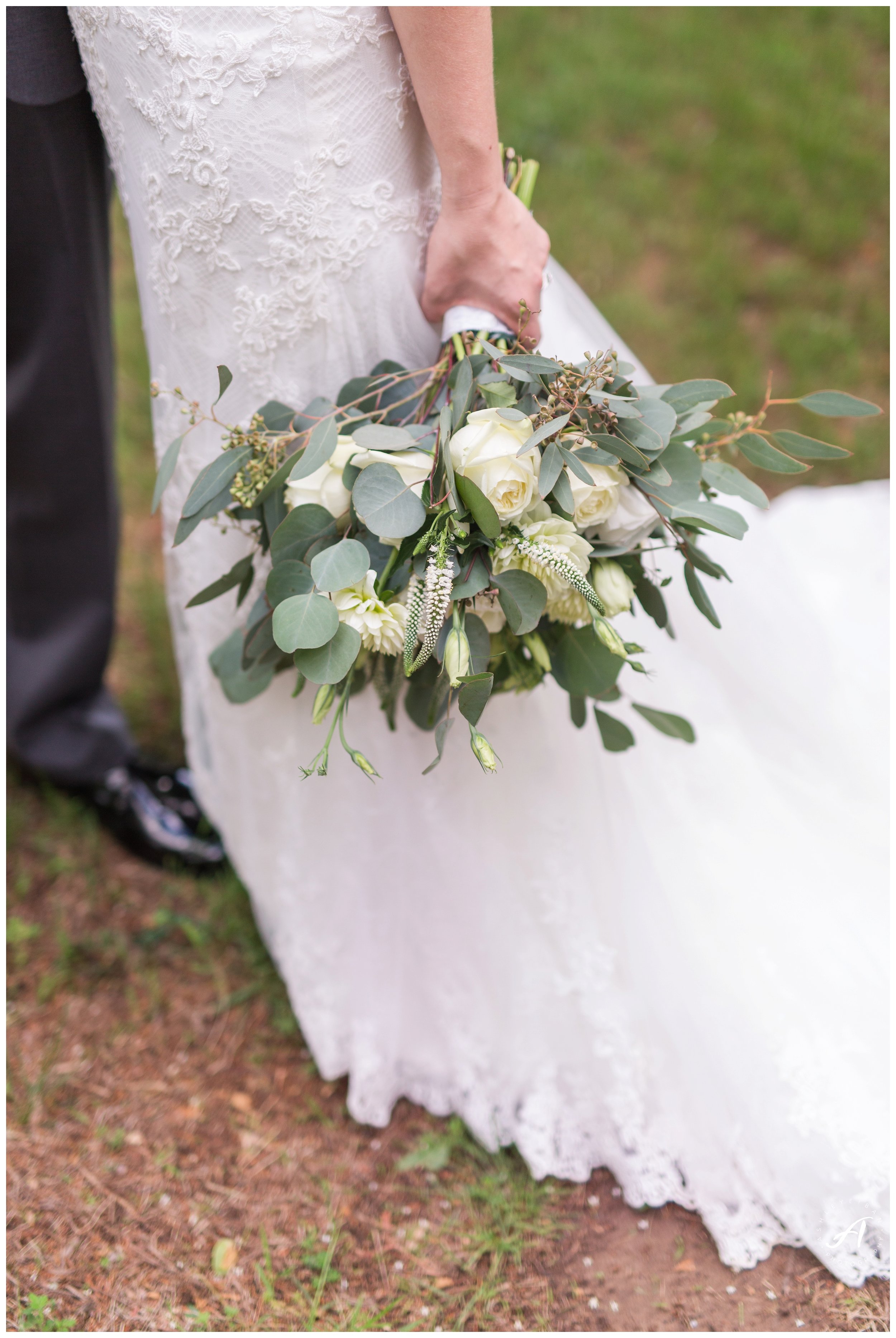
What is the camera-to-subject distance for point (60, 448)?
6.13ft

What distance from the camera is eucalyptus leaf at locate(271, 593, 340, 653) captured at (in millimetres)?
1064

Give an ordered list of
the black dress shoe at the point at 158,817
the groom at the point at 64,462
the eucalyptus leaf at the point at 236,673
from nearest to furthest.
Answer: the eucalyptus leaf at the point at 236,673, the groom at the point at 64,462, the black dress shoe at the point at 158,817

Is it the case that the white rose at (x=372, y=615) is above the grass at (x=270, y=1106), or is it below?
above

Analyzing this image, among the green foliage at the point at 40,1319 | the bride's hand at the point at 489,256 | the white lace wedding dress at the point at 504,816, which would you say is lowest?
the green foliage at the point at 40,1319

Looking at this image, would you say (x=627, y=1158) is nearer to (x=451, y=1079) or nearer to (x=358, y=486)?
(x=451, y=1079)

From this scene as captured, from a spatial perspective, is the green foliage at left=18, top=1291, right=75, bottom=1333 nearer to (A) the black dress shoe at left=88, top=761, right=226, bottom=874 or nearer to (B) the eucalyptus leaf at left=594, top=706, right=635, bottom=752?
(A) the black dress shoe at left=88, top=761, right=226, bottom=874

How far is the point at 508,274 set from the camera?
1281 millimetres

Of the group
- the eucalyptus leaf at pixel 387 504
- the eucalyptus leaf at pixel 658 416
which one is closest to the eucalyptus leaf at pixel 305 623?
the eucalyptus leaf at pixel 387 504

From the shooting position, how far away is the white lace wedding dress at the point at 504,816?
4.05ft

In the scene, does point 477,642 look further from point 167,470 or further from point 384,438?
point 167,470

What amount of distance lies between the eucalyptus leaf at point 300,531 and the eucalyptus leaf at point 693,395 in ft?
1.54

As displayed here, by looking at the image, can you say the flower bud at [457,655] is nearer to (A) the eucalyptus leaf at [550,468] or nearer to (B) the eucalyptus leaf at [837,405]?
(A) the eucalyptus leaf at [550,468]

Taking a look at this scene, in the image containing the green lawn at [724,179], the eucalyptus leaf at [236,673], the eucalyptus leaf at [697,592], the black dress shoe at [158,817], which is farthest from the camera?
the green lawn at [724,179]

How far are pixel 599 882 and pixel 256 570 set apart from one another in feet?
2.45
